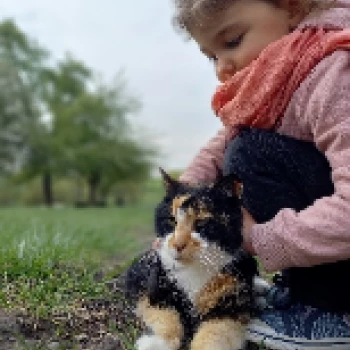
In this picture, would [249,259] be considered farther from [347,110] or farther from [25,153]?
[25,153]

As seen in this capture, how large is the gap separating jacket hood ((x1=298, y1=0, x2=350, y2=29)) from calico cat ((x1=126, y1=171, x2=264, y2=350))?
642 millimetres

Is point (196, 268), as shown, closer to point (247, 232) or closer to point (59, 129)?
point (247, 232)

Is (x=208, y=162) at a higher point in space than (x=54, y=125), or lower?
higher

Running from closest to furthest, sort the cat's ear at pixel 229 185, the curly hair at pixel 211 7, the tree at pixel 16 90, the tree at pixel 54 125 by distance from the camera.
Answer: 1. the cat's ear at pixel 229 185
2. the curly hair at pixel 211 7
3. the tree at pixel 16 90
4. the tree at pixel 54 125

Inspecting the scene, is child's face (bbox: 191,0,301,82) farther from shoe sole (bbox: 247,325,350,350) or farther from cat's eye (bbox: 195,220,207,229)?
shoe sole (bbox: 247,325,350,350)

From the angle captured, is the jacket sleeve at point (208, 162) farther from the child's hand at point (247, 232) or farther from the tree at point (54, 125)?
the tree at point (54, 125)

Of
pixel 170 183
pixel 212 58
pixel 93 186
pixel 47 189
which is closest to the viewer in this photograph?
pixel 170 183

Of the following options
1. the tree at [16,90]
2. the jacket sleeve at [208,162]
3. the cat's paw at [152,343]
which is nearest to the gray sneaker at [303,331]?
the cat's paw at [152,343]

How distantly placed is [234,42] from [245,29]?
0.07 m

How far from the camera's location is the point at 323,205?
5.32ft

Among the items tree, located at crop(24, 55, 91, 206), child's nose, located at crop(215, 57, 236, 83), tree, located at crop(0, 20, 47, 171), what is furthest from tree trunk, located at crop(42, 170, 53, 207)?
child's nose, located at crop(215, 57, 236, 83)

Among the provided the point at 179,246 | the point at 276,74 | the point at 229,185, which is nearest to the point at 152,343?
the point at 179,246

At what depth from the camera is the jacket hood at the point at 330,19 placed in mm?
1830

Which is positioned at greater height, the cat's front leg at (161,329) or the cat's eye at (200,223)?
the cat's eye at (200,223)
